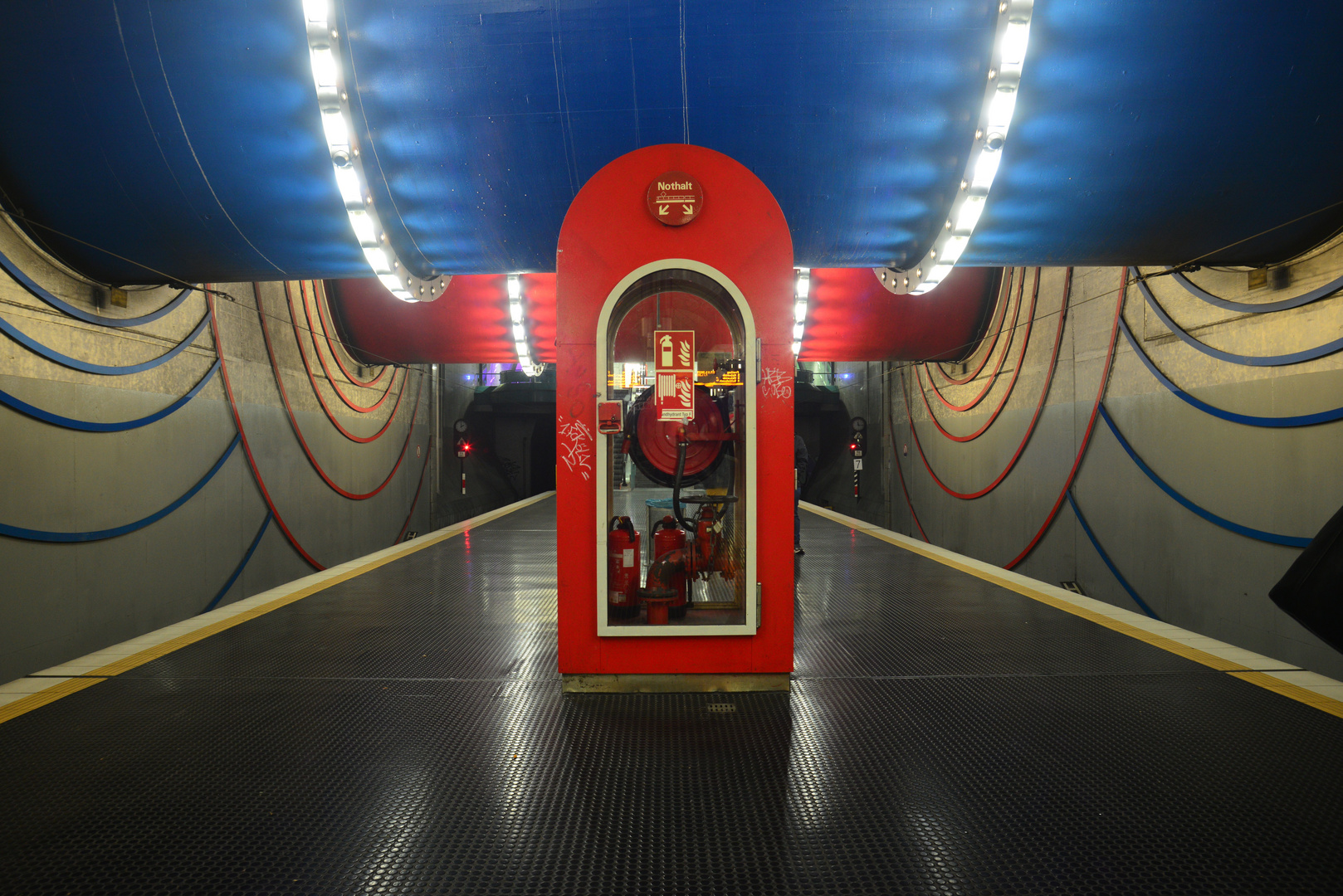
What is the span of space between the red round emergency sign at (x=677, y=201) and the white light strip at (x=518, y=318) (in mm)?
6386

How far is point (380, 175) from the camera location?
4.57 m

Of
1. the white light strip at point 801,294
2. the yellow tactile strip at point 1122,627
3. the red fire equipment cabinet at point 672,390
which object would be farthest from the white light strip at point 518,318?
the red fire equipment cabinet at point 672,390

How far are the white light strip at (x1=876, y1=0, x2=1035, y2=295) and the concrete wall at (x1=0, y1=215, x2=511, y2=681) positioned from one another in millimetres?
6861

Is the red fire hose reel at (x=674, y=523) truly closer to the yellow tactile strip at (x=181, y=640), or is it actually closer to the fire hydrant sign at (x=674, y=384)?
the fire hydrant sign at (x=674, y=384)

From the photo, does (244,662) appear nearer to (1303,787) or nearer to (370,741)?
(370,741)

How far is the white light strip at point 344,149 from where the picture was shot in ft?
12.5

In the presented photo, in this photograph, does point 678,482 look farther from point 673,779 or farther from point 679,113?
point 679,113

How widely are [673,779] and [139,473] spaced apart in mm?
6462

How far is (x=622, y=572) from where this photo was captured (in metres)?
3.49

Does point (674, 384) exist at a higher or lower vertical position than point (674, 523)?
higher

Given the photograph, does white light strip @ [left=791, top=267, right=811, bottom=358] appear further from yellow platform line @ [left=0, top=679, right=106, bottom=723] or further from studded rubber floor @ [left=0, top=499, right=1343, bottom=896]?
yellow platform line @ [left=0, top=679, right=106, bottom=723]

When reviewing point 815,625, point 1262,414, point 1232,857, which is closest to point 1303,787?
point 1232,857

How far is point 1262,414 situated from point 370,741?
22.5ft

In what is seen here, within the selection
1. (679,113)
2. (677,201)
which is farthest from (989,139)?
(677,201)
